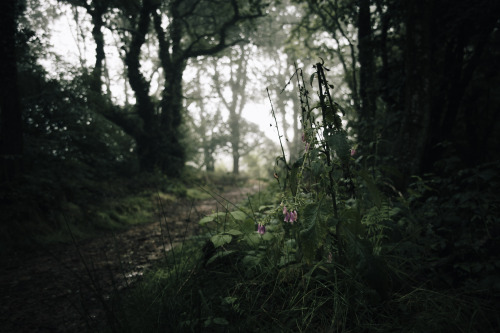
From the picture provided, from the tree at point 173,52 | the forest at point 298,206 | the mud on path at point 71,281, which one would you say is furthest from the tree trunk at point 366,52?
the tree at point 173,52

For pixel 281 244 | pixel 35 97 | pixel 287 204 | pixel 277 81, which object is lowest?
pixel 281 244

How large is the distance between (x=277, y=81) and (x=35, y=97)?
18837mm

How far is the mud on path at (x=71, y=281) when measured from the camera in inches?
74.0

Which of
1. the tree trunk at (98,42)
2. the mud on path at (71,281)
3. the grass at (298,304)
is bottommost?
the mud on path at (71,281)

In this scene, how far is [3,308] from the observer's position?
240cm

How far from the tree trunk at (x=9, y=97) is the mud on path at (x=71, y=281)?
262 centimetres

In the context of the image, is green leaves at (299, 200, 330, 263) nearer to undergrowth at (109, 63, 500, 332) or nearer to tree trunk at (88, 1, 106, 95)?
undergrowth at (109, 63, 500, 332)

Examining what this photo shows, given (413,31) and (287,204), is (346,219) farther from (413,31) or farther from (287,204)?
(413,31)

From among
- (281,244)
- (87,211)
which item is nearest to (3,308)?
(281,244)

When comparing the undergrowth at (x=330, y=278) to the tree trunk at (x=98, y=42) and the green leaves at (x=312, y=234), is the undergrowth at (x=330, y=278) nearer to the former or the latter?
the green leaves at (x=312, y=234)

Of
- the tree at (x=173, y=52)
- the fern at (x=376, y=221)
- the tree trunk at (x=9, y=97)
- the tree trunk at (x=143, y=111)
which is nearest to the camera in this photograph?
the fern at (x=376, y=221)

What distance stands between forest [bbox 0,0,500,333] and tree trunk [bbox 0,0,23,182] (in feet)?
0.08

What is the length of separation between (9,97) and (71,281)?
4936 mm

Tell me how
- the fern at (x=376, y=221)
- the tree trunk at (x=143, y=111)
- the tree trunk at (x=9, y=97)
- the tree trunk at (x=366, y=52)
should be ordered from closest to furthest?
the fern at (x=376, y=221) → the tree trunk at (x=366, y=52) → the tree trunk at (x=9, y=97) → the tree trunk at (x=143, y=111)
